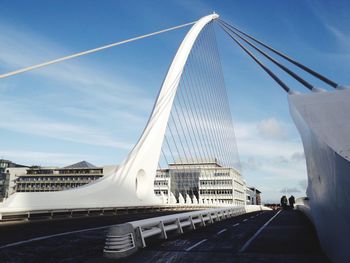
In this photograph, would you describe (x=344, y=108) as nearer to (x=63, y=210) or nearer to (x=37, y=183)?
(x=63, y=210)

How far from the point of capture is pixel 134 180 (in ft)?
111

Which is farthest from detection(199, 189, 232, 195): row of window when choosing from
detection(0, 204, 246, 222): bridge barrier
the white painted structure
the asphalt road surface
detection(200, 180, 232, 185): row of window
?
the white painted structure

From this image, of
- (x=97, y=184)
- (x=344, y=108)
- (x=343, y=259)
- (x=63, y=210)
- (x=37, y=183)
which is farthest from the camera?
(x=37, y=183)

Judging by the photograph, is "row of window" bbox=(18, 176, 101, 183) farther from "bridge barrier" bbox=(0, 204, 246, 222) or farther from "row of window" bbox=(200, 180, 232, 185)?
"bridge barrier" bbox=(0, 204, 246, 222)

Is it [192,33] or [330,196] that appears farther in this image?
[192,33]

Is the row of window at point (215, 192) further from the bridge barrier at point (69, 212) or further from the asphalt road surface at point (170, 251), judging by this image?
the asphalt road surface at point (170, 251)

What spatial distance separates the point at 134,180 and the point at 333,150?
29.2 m

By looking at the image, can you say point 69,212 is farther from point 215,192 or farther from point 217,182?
point 217,182

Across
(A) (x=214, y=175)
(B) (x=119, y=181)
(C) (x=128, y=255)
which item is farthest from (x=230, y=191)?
(C) (x=128, y=255)

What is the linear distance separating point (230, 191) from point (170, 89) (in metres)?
87.1

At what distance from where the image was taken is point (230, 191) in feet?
394

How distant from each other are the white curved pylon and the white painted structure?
1938 centimetres

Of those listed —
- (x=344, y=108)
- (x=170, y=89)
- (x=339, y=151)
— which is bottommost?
(x=339, y=151)

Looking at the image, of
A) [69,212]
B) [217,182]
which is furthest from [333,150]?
[217,182]
